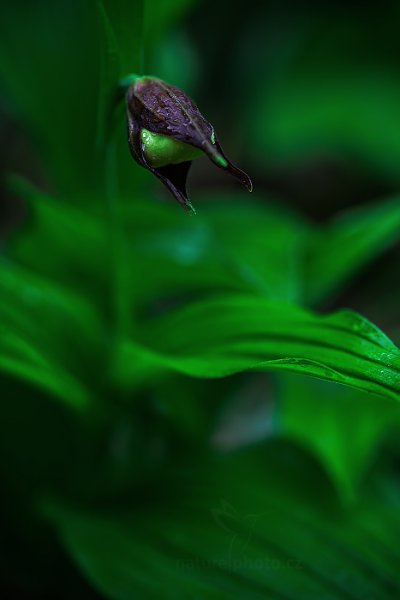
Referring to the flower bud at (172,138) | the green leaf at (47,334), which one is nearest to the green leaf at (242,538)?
the green leaf at (47,334)

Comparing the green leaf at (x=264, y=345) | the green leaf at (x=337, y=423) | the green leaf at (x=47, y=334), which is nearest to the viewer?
the green leaf at (x=264, y=345)

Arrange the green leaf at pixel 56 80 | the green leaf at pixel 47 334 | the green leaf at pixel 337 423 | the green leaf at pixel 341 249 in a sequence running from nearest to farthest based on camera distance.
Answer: the green leaf at pixel 47 334
the green leaf at pixel 337 423
the green leaf at pixel 341 249
the green leaf at pixel 56 80

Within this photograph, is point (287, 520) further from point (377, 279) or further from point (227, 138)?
point (227, 138)

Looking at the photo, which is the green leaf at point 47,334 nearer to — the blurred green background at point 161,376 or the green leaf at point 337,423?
the blurred green background at point 161,376

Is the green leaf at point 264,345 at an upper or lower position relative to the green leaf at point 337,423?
upper

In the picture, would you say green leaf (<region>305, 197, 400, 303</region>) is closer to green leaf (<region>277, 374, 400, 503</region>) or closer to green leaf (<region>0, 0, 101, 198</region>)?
green leaf (<region>277, 374, 400, 503</region>)

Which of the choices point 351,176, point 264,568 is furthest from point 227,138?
point 264,568

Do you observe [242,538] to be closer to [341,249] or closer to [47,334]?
[47,334]
